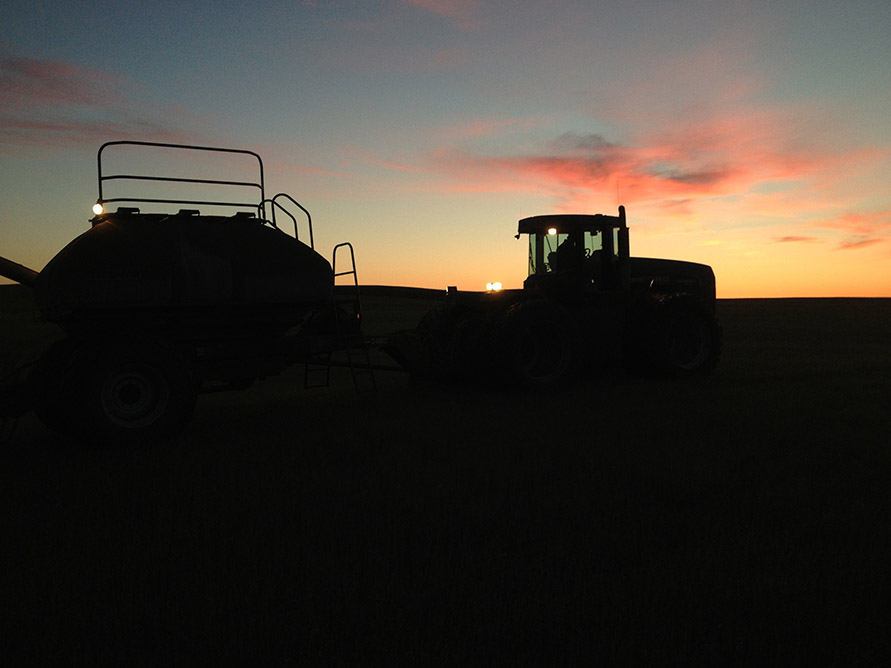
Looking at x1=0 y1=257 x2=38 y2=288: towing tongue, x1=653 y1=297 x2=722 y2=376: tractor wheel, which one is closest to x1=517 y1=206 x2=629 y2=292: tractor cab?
x1=653 y1=297 x2=722 y2=376: tractor wheel

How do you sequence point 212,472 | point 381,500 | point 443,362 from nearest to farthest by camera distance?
point 381,500
point 212,472
point 443,362

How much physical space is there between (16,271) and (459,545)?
766cm

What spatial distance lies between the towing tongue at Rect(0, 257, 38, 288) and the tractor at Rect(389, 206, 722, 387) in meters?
5.22

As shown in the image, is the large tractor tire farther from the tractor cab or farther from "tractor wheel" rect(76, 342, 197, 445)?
the tractor cab

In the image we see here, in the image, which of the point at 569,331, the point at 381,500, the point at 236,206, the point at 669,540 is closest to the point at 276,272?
the point at 236,206

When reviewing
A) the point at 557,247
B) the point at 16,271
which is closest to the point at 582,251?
the point at 557,247

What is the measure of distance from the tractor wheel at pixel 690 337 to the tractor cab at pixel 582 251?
107 centimetres

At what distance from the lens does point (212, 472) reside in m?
6.42

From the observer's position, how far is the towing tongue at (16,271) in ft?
29.6

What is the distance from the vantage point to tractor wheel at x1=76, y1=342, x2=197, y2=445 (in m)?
7.37

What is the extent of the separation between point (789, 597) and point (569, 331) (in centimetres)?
819

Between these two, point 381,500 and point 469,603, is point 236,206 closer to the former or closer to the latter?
point 381,500

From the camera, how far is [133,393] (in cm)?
778

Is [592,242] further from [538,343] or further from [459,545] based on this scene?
[459,545]
